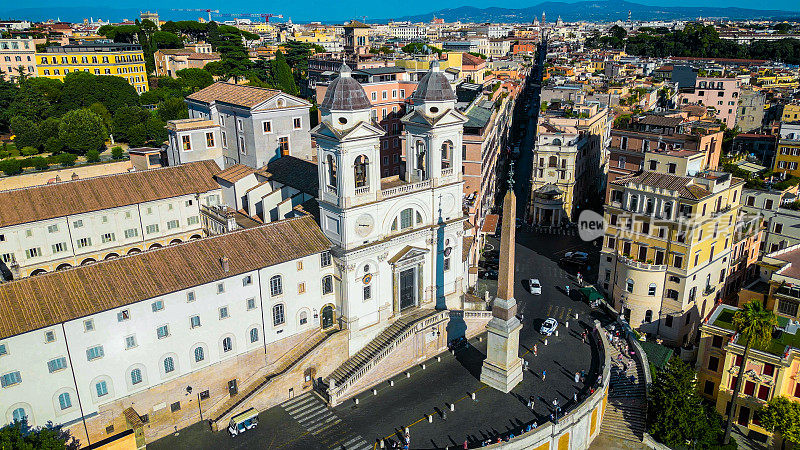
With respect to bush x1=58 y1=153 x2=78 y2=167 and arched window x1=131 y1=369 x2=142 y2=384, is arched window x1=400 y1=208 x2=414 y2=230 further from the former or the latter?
bush x1=58 y1=153 x2=78 y2=167

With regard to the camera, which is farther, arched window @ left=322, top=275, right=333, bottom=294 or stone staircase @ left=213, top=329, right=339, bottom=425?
arched window @ left=322, top=275, right=333, bottom=294

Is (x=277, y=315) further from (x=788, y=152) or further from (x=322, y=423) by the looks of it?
(x=788, y=152)

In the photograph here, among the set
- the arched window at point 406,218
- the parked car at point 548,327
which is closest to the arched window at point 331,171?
the arched window at point 406,218

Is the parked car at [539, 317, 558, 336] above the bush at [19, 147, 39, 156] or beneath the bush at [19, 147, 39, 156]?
beneath

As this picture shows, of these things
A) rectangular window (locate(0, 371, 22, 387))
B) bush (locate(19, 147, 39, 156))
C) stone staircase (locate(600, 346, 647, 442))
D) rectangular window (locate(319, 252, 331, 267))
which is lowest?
stone staircase (locate(600, 346, 647, 442))

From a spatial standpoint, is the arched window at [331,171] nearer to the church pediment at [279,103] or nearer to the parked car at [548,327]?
the church pediment at [279,103]

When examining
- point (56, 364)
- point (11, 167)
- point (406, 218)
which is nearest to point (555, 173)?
point (406, 218)

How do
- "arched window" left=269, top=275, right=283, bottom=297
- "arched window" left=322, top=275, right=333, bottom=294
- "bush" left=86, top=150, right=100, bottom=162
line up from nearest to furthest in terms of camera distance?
"arched window" left=269, top=275, right=283, bottom=297
"arched window" left=322, top=275, right=333, bottom=294
"bush" left=86, top=150, right=100, bottom=162

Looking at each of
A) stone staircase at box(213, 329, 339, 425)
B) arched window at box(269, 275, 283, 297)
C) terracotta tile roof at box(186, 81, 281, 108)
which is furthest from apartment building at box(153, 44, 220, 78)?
stone staircase at box(213, 329, 339, 425)
